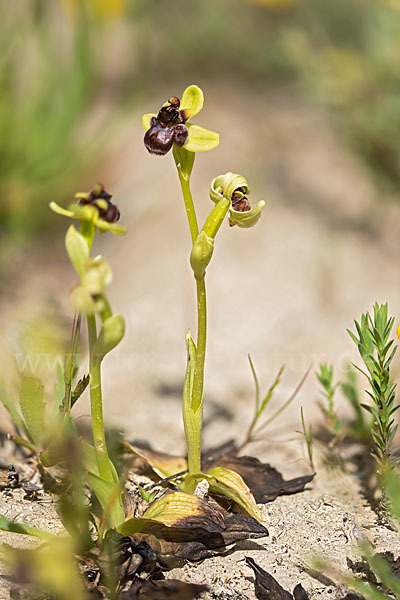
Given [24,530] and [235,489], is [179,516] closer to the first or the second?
[235,489]

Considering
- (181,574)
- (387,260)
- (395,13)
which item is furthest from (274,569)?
(395,13)

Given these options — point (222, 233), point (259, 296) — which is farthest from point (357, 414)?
point (222, 233)

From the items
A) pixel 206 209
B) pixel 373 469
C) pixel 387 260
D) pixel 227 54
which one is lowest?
pixel 373 469

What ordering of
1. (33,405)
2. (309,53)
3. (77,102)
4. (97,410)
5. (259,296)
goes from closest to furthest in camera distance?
(97,410)
(33,405)
(259,296)
(77,102)
(309,53)

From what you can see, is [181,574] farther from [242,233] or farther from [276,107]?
[276,107]

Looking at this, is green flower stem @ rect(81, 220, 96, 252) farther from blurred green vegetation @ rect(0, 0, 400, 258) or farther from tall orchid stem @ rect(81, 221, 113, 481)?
blurred green vegetation @ rect(0, 0, 400, 258)
